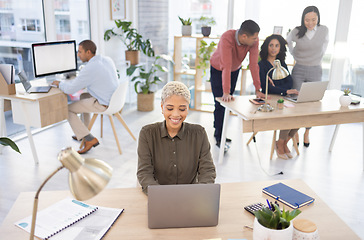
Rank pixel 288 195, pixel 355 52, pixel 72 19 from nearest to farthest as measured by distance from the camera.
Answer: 1. pixel 288 195
2. pixel 72 19
3. pixel 355 52

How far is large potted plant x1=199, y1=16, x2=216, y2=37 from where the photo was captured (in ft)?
17.2

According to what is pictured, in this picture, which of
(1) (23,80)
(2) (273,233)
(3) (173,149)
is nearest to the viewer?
(2) (273,233)

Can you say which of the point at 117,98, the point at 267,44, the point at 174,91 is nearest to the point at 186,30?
the point at 267,44

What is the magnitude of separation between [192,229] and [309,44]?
3.20 meters

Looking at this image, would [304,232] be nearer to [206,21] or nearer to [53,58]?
[53,58]

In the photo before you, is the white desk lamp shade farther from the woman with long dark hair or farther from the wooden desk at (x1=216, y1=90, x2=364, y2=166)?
the woman with long dark hair

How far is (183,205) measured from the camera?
1.45 m

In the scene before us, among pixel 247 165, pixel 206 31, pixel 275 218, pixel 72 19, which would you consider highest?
pixel 72 19

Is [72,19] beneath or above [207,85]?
above

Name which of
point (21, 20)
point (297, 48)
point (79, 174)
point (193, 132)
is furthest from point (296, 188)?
point (21, 20)

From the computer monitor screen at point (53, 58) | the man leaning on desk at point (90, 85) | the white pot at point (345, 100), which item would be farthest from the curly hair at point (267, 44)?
the computer monitor screen at point (53, 58)

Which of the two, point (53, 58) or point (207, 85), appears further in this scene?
point (207, 85)

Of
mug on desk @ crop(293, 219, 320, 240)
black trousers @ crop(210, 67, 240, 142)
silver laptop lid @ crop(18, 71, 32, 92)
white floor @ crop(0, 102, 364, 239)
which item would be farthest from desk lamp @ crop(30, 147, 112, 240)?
black trousers @ crop(210, 67, 240, 142)

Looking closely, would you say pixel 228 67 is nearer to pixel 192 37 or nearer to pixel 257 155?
pixel 257 155
